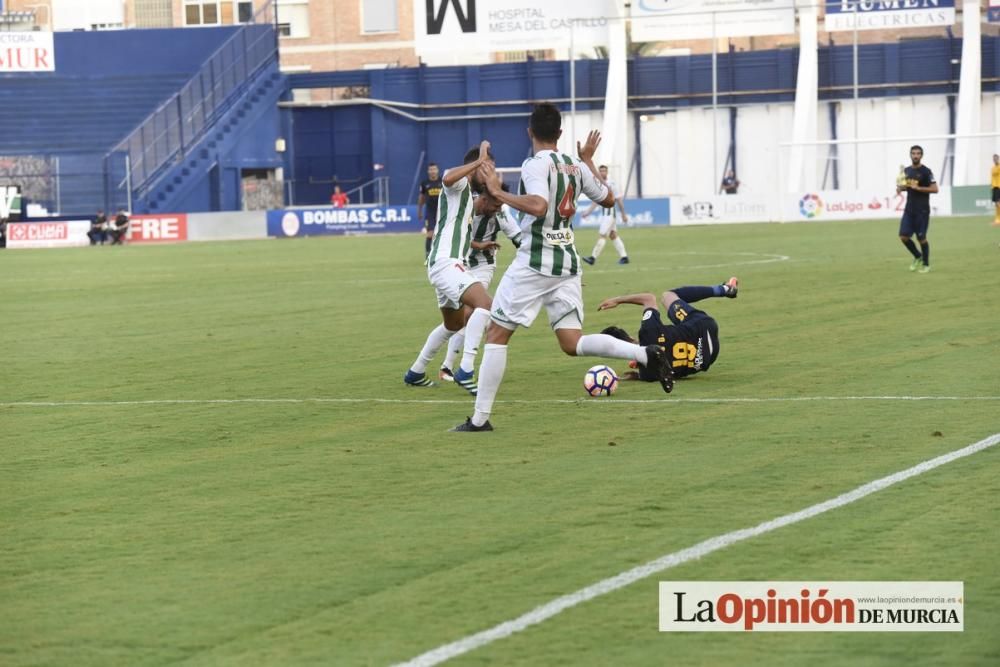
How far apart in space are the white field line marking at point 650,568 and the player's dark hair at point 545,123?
3.29 metres

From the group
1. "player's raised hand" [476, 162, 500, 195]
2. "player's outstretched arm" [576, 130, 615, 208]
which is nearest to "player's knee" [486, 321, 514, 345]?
"player's raised hand" [476, 162, 500, 195]

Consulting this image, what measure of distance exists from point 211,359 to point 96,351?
220cm

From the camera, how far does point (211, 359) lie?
17.5 metres

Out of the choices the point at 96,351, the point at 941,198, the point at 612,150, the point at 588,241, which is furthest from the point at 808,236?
the point at 96,351

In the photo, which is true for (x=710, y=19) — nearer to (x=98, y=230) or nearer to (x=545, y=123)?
(x=98, y=230)

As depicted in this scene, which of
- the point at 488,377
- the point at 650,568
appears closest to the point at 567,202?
the point at 488,377

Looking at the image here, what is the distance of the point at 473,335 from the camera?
14227mm

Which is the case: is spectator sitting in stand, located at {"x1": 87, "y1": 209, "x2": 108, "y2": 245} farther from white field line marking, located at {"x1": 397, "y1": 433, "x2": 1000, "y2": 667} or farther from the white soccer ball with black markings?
white field line marking, located at {"x1": 397, "y1": 433, "x2": 1000, "y2": 667}

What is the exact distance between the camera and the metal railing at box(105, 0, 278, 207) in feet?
201

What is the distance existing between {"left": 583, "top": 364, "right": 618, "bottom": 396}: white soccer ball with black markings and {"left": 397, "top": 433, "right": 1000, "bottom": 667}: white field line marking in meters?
3.83

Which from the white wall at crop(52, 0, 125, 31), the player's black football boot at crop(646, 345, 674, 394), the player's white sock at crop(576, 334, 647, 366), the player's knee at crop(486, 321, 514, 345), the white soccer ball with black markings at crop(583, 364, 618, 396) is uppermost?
the white wall at crop(52, 0, 125, 31)

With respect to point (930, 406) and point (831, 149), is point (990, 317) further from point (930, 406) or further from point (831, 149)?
point (831, 149)

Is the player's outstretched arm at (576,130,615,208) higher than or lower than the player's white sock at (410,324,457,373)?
higher

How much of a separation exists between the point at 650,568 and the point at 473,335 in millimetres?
7210
